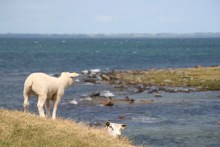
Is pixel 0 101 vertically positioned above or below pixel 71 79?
below

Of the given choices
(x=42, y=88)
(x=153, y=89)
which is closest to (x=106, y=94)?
(x=153, y=89)

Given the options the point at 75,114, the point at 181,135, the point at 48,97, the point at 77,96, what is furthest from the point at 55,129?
the point at 77,96

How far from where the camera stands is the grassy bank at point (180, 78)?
6175 cm

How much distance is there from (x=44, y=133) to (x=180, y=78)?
51188 millimetres

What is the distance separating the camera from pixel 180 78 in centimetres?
6731

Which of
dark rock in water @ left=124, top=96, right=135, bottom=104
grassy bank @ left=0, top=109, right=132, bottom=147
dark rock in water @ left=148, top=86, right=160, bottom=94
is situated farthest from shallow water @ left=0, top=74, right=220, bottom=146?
grassy bank @ left=0, top=109, right=132, bottom=147

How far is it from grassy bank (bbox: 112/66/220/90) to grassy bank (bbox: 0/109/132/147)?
4135 cm

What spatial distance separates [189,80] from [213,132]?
3099 centimetres

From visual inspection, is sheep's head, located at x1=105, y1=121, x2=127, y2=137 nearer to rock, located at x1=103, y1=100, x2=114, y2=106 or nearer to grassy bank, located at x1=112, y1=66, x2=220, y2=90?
rock, located at x1=103, y1=100, x2=114, y2=106

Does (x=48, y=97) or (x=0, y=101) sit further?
(x=0, y=101)

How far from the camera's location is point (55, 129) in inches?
707

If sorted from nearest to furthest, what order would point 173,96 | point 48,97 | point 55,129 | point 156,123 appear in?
1. point 55,129
2. point 48,97
3. point 156,123
4. point 173,96

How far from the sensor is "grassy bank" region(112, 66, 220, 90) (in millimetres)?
61750

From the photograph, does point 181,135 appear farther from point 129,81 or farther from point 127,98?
point 129,81
